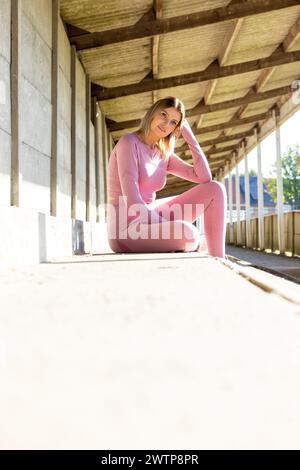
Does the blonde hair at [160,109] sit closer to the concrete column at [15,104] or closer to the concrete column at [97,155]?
the concrete column at [15,104]

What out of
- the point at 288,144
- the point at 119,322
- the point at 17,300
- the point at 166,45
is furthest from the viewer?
the point at 288,144

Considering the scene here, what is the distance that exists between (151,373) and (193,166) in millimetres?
4085

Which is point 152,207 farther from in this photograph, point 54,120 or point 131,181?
point 54,120

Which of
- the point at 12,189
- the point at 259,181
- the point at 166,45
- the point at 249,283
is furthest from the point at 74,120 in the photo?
the point at 259,181

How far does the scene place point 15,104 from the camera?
4.35m

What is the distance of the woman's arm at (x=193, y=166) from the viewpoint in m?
4.74

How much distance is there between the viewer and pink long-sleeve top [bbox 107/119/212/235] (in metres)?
4.28

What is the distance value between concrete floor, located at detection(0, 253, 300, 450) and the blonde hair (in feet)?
9.78

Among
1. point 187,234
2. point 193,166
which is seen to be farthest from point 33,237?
point 193,166

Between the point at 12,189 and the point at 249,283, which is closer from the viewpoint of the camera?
the point at 249,283
